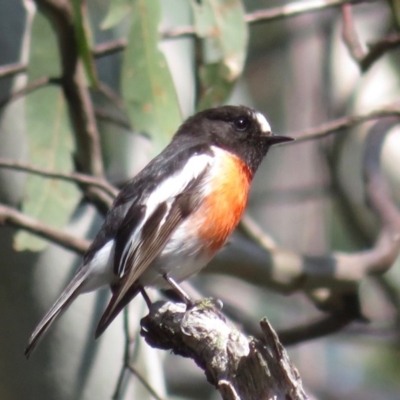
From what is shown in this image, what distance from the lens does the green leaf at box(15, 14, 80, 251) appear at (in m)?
3.83

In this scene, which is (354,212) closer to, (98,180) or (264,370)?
(98,180)

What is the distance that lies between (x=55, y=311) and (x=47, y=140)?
3.64 feet

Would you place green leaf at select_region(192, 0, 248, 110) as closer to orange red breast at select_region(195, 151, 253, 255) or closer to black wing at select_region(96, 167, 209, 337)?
orange red breast at select_region(195, 151, 253, 255)

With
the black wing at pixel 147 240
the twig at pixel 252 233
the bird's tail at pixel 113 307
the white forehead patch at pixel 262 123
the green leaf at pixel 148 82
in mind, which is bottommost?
the twig at pixel 252 233

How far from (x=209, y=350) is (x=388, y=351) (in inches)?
159

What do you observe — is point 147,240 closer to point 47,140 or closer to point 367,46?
point 47,140

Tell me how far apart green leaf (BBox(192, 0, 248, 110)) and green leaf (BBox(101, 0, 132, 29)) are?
298mm

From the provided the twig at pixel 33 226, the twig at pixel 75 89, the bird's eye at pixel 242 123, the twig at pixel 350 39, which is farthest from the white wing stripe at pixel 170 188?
the twig at pixel 350 39

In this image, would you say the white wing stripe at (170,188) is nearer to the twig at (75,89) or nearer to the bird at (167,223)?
the bird at (167,223)

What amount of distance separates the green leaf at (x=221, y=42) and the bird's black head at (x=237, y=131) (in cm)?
6

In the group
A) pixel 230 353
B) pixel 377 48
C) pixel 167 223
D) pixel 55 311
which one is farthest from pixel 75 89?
pixel 230 353

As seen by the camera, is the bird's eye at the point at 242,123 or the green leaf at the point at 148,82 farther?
the bird's eye at the point at 242,123

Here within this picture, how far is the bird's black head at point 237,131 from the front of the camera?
3.63m

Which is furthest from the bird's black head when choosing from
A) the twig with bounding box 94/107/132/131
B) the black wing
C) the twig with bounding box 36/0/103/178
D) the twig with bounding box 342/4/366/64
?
the twig with bounding box 342/4/366/64
